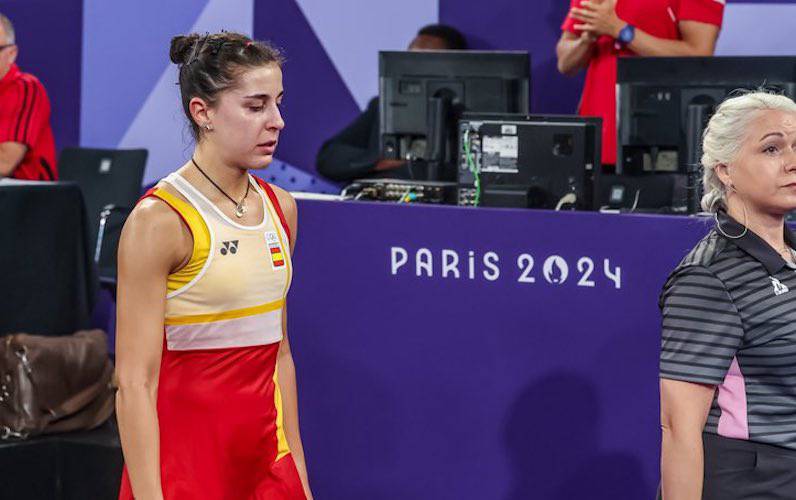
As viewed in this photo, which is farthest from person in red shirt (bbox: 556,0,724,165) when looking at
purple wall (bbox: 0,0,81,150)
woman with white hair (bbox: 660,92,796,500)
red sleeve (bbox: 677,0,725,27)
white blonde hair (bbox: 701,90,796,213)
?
purple wall (bbox: 0,0,81,150)

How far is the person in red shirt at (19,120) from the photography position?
622cm

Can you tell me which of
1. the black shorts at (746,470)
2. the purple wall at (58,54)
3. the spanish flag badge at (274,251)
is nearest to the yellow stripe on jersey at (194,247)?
the spanish flag badge at (274,251)

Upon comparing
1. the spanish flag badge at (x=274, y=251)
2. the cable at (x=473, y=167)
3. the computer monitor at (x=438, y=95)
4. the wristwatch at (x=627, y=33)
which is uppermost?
the wristwatch at (x=627, y=33)

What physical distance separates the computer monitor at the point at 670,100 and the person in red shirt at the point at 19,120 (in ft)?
10.1

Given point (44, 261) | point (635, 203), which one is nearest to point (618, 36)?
point (635, 203)

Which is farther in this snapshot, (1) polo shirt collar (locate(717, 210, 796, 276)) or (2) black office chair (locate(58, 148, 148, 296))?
(2) black office chair (locate(58, 148, 148, 296))

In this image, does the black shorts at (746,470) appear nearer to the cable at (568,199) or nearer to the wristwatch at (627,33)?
the cable at (568,199)

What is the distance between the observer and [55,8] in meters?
8.15

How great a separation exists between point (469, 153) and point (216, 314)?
6.07 ft

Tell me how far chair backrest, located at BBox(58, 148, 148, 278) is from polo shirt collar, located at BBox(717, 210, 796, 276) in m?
4.84

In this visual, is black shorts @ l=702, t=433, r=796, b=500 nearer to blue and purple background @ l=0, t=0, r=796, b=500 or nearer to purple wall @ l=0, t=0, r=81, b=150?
blue and purple background @ l=0, t=0, r=796, b=500

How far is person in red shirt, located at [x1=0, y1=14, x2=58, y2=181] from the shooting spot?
245 inches

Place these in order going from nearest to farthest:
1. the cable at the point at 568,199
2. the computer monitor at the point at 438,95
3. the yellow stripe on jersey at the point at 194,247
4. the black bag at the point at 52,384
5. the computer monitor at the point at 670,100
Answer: the yellow stripe on jersey at the point at 194,247 → the cable at the point at 568,199 → the computer monitor at the point at 670,100 → the black bag at the point at 52,384 → the computer monitor at the point at 438,95

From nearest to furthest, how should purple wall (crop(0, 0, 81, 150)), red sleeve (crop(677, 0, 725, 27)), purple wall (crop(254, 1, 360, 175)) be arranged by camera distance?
red sleeve (crop(677, 0, 725, 27)) → purple wall (crop(254, 1, 360, 175)) → purple wall (crop(0, 0, 81, 150))
